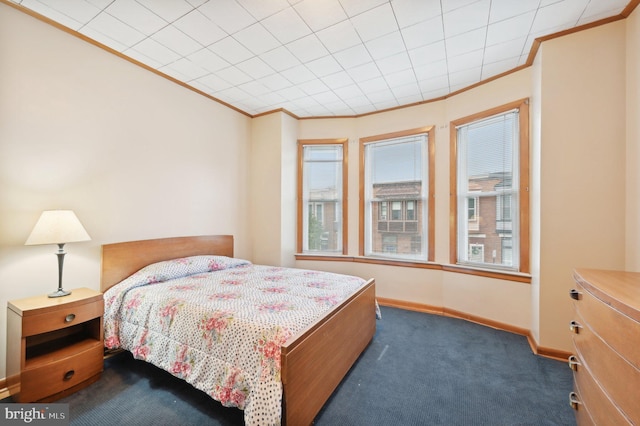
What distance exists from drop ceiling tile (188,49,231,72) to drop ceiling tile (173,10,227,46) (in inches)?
6.2

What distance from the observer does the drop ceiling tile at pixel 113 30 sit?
2.17m

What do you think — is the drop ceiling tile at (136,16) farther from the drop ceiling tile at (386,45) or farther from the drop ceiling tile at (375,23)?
the drop ceiling tile at (386,45)

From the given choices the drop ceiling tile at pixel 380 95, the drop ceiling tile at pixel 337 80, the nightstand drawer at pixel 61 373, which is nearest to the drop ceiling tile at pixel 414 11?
the drop ceiling tile at pixel 337 80

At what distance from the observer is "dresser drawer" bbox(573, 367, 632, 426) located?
0.93 meters

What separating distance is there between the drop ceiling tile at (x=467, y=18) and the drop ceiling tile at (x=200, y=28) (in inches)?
73.9

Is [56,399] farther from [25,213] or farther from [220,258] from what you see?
[220,258]

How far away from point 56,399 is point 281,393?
1.71 m

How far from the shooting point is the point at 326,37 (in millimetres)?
2371

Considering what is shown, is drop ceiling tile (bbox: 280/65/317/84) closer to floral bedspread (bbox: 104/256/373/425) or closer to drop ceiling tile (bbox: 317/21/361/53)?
drop ceiling tile (bbox: 317/21/361/53)

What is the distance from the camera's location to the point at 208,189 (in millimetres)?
3533

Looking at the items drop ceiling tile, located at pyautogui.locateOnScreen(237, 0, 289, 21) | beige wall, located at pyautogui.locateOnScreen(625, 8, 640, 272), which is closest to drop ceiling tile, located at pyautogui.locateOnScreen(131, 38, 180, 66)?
drop ceiling tile, located at pyautogui.locateOnScreen(237, 0, 289, 21)

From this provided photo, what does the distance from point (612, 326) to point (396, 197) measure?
2.98m

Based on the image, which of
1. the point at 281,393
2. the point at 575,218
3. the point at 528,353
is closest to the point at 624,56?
the point at 575,218

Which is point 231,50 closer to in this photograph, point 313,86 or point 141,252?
point 313,86
